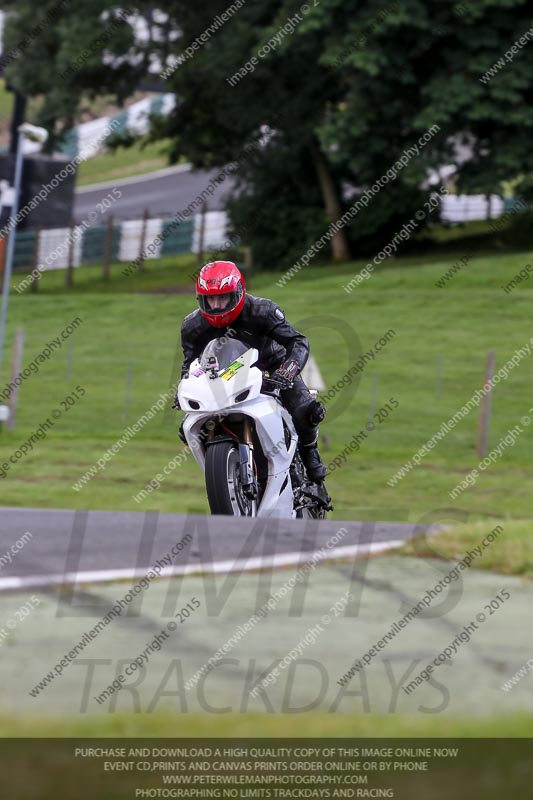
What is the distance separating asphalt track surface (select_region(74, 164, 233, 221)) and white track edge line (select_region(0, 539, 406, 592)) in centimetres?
4213

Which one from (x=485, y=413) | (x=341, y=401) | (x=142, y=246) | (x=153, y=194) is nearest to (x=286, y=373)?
(x=485, y=413)

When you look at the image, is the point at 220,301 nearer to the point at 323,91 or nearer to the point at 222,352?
the point at 222,352

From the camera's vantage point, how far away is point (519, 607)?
3736 mm

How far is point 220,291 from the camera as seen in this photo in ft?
24.9

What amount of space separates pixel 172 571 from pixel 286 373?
4019 millimetres

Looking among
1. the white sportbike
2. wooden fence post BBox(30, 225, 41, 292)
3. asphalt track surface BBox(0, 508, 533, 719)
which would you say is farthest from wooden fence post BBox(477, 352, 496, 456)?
wooden fence post BBox(30, 225, 41, 292)

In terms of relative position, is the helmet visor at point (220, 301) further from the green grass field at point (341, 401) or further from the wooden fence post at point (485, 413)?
the wooden fence post at point (485, 413)

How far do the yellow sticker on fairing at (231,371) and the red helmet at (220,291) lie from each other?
13.5 inches

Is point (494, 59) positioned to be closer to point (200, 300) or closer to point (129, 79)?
point (129, 79)

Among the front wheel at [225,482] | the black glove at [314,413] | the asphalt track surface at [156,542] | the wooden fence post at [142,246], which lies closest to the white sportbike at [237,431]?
the front wheel at [225,482]

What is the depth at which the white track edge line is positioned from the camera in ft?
11.9

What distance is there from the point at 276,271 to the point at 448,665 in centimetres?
3496

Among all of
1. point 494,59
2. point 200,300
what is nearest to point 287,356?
point 200,300
